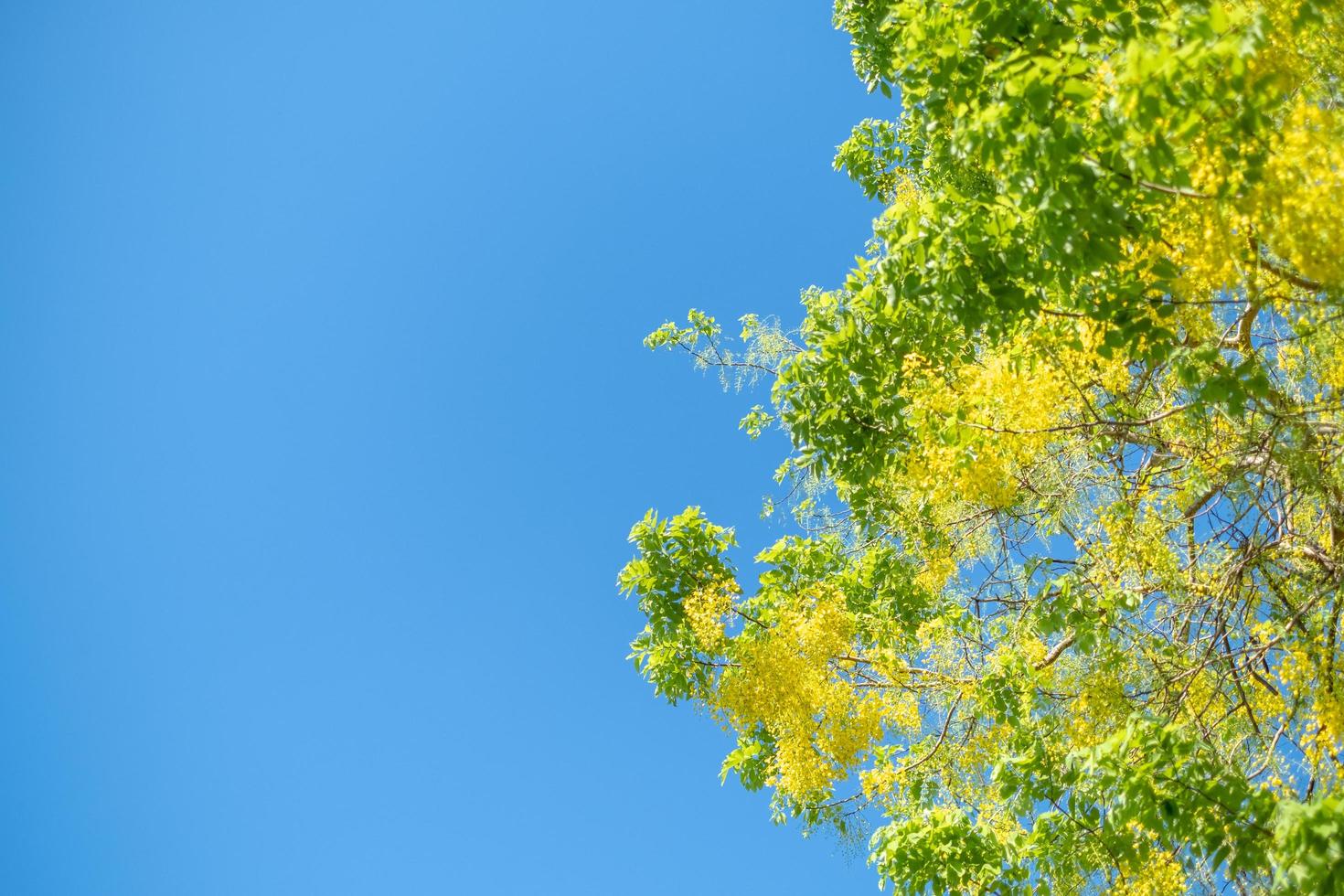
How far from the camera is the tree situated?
2.55m

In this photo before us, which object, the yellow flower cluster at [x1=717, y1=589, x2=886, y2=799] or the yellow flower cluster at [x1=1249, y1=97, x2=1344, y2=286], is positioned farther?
the yellow flower cluster at [x1=717, y1=589, x2=886, y2=799]

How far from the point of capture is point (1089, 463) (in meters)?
3.65

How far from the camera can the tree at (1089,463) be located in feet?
8.38

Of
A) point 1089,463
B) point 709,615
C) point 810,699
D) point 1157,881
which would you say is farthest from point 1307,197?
point 709,615

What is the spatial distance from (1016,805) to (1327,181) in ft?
8.09

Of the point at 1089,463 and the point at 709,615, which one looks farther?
the point at 709,615

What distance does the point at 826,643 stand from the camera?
14.3 ft

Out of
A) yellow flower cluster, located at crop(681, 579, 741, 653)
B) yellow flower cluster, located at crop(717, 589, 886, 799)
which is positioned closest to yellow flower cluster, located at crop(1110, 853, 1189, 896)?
yellow flower cluster, located at crop(717, 589, 886, 799)

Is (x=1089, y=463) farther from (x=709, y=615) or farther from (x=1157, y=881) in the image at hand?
(x=709, y=615)

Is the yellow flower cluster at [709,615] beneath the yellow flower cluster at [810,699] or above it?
above

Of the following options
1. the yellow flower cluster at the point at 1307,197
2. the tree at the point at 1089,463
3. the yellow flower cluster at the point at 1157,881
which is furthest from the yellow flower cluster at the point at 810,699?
the yellow flower cluster at the point at 1307,197

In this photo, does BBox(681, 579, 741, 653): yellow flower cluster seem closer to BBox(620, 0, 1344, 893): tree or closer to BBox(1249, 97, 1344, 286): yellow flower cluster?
BBox(620, 0, 1344, 893): tree

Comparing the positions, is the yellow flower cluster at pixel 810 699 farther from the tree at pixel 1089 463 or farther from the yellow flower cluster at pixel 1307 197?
the yellow flower cluster at pixel 1307 197

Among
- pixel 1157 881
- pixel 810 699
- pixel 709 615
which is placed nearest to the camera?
pixel 1157 881
